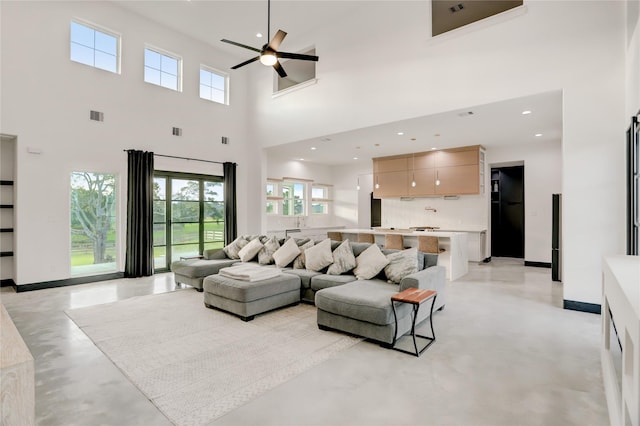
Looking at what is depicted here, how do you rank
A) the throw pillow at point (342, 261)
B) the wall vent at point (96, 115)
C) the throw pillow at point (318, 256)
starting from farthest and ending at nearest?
the wall vent at point (96, 115) < the throw pillow at point (318, 256) < the throw pillow at point (342, 261)

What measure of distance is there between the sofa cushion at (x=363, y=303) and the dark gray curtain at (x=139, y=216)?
4.90 metres

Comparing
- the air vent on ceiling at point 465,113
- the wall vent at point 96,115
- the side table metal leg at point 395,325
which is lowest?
the side table metal leg at point 395,325

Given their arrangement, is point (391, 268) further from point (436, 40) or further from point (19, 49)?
point (19, 49)

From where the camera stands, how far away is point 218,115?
8.52m

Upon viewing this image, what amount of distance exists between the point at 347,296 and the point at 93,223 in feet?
18.8

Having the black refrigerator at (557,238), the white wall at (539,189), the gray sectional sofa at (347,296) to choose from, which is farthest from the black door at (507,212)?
the gray sectional sofa at (347,296)

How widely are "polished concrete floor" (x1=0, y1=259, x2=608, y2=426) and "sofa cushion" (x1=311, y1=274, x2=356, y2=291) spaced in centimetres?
108

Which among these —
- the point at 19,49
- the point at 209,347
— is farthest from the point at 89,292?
the point at 19,49

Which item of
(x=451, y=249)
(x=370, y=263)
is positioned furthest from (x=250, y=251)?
(x=451, y=249)

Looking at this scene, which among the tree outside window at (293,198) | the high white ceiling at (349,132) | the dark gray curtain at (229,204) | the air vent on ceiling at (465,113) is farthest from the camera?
the tree outside window at (293,198)

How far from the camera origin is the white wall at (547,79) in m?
4.25

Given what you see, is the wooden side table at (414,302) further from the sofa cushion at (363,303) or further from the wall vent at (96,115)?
the wall vent at (96,115)

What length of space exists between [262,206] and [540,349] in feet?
22.7

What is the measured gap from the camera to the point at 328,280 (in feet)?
14.4
